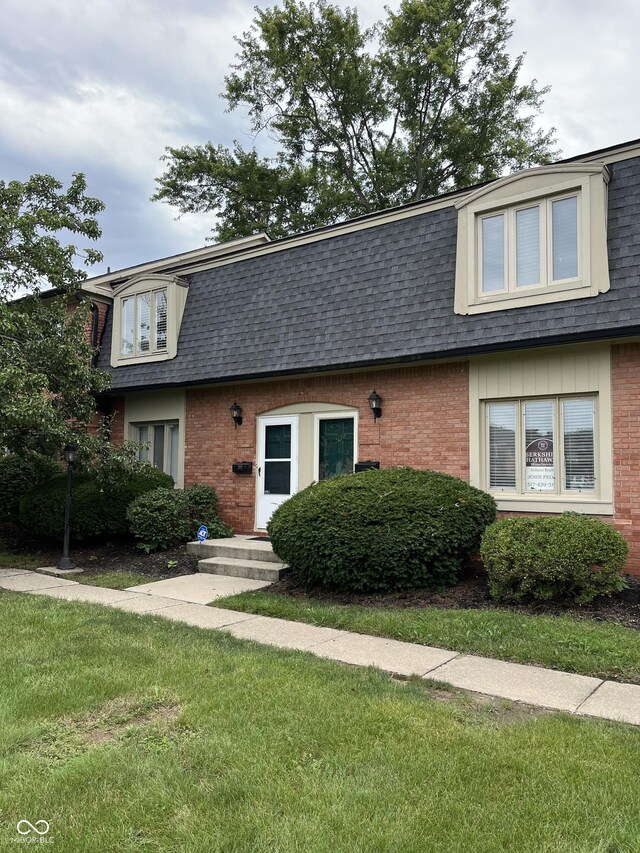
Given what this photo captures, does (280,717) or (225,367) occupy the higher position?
(225,367)

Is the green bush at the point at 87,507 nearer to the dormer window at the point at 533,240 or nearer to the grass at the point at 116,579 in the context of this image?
the grass at the point at 116,579

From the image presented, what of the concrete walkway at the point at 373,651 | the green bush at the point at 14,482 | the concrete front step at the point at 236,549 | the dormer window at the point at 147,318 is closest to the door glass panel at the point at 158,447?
the dormer window at the point at 147,318

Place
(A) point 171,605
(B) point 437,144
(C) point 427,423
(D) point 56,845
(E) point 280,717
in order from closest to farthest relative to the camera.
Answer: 1. (D) point 56,845
2. (E) point 280,717
3. (A) point 171,605
4. (C) point 427,423
5. (B) point 437,144

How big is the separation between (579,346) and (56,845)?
7.59 metres

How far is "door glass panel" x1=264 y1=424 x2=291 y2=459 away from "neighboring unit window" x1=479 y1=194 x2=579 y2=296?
13.7 ft

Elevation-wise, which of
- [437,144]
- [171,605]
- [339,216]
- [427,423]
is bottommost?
[171,605]

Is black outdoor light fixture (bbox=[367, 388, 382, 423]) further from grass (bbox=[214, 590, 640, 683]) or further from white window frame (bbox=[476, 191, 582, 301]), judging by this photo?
grass (bbox=[214, 590, 640, 683])

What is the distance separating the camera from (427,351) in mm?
8805

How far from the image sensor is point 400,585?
7.36m

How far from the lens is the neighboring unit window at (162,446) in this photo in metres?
12.9

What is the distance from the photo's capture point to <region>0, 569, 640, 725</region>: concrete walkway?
4285mm

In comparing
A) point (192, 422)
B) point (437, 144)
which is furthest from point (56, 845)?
point (437, 144)

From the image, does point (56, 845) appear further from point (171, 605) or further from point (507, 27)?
point (507, 27)

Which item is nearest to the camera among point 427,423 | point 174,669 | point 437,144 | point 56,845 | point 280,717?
point 56,845
